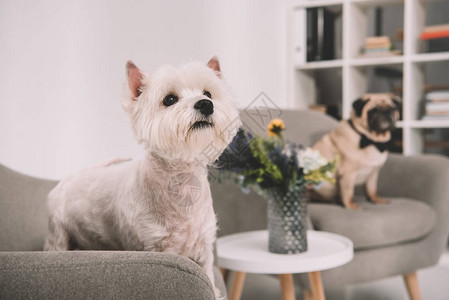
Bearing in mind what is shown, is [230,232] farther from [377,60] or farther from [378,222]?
[377,60]

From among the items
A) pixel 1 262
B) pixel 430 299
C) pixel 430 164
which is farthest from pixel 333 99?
pixel 1 262

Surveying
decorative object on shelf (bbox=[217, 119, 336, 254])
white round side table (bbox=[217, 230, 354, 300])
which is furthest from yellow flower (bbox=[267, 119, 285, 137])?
white round side table (bbox=[217, 230, 354, 300])

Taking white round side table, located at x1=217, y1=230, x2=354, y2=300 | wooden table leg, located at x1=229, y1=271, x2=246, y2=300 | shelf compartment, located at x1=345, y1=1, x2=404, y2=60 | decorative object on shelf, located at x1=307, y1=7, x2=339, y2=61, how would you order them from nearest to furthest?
white round side table, located at x1=217, y1=230, x2=354, y2=300, wooden table leg, located at x1=229, y1=271, x2=246, y2=300, shelf compartment, located at x1=345, y1=1, x2=404, y2=60, decorative object on shelf, located at x1=307, y1=7, x2=339, y2=61

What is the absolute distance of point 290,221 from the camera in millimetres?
1540

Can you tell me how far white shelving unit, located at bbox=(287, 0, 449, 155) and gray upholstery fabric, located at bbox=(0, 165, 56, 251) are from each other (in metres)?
2.56

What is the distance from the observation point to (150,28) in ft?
3.63

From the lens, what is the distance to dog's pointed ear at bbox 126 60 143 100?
0.80 meters

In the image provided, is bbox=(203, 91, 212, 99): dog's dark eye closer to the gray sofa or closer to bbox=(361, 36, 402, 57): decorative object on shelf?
the gray sofa

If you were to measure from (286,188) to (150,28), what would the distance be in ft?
2.31

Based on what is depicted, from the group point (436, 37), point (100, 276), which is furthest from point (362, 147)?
point (100, 276)

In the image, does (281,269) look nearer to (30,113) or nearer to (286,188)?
(286,188)

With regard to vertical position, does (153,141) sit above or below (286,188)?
above

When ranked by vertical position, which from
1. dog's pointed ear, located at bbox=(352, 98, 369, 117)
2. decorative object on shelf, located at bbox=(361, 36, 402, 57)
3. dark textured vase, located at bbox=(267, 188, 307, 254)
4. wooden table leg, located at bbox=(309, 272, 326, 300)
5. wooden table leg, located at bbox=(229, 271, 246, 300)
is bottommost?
wooden table leg, located at bbox=(229, 271, 246, 300)

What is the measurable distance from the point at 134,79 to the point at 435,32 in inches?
119
